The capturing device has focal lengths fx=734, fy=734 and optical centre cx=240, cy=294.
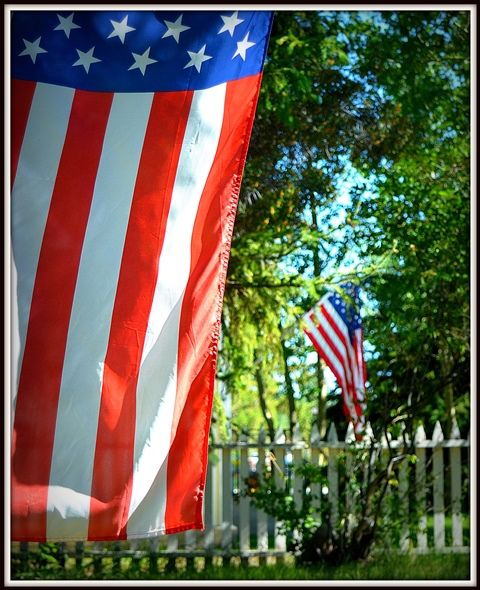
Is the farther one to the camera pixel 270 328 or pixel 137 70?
pixel 270 328

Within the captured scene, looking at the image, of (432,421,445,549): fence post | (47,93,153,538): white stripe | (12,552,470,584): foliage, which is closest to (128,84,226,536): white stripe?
(47,93,153,538): white stripe

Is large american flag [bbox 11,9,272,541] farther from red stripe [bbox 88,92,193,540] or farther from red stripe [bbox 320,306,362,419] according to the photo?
red stripe [bbox 320,306,362,419]

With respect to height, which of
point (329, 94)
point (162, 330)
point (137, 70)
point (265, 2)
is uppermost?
point (329, 94)

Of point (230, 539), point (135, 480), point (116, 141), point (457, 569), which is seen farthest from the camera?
point (230, 539)

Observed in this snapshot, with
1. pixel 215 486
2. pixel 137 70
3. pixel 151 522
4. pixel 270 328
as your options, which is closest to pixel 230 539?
pixel 215 486

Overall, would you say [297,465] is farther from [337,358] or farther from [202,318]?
[202,318]

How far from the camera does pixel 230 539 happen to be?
290 inches

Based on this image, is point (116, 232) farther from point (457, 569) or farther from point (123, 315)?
point (457, 569)

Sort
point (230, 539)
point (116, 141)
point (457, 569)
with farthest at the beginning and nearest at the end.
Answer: point (230, 539) → point (457, 569) → point (116, 141)

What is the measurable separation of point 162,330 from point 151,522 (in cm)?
65

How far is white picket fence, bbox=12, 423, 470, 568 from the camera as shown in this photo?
23.6 feet

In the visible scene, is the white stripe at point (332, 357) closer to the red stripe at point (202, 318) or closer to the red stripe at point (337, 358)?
the red stripe at point (337, 358)

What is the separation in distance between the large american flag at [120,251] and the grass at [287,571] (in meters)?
4.57

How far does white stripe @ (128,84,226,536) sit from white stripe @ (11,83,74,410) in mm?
439
